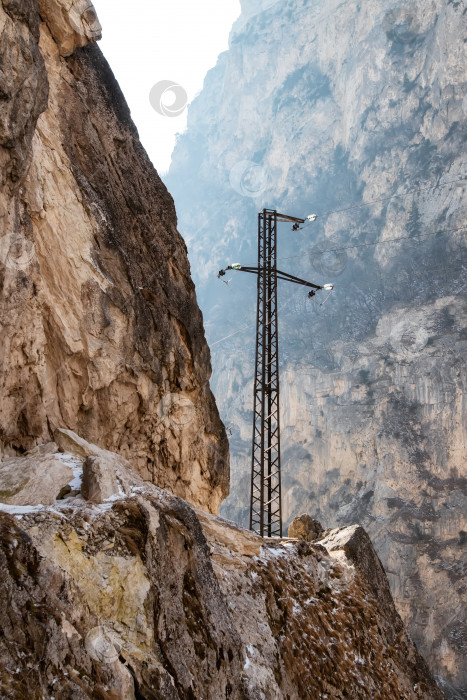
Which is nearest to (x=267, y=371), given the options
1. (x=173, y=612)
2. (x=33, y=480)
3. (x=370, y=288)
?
(x=33, y=480)

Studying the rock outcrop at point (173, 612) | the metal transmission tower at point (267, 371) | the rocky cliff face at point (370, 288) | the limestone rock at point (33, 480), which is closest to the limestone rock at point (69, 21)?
the rock outcrop at point (173, 612)

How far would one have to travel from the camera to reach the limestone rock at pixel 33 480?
16.8 feet

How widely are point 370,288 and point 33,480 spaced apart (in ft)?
200

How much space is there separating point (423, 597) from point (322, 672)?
128ft

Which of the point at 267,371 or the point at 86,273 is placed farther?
the point at 267,371

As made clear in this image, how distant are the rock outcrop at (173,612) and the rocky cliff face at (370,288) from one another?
35.7 m

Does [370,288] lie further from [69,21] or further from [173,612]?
[173,612]

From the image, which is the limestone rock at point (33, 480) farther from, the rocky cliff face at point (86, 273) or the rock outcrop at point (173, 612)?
the rocky cliff face at point (86, 273)

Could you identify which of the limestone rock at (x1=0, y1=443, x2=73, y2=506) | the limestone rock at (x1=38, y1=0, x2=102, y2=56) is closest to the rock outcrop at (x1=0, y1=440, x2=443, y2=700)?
the limestone rock at (x1=0, y1=443, x2=73, y2=506)

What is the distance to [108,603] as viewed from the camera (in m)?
4.53

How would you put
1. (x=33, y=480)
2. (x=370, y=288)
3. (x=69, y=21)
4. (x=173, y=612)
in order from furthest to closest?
(x=370, y=288) < (x=69, y=21) < (x=33, y=480) < (x=173, y=612)

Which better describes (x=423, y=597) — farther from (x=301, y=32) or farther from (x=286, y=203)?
(x=301, y=32)

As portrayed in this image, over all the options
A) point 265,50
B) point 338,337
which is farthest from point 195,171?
point 338,337

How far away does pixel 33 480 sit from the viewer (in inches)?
209
